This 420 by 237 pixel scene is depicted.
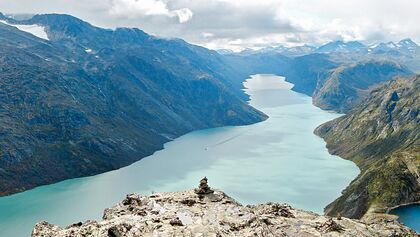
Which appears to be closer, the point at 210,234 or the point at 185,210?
the point at 210,234

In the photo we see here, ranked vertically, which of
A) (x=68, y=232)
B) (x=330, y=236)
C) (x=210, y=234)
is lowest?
(x=68, y=232)

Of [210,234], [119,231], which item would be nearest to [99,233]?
[119,231]

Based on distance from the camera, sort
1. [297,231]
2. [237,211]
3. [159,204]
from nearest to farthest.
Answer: [297,231], [237,211], [159,204]

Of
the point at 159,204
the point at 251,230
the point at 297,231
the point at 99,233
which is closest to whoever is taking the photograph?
the point at 99,233

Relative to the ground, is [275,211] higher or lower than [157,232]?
higher

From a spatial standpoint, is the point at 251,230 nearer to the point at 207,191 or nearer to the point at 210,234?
the point at 210,234
